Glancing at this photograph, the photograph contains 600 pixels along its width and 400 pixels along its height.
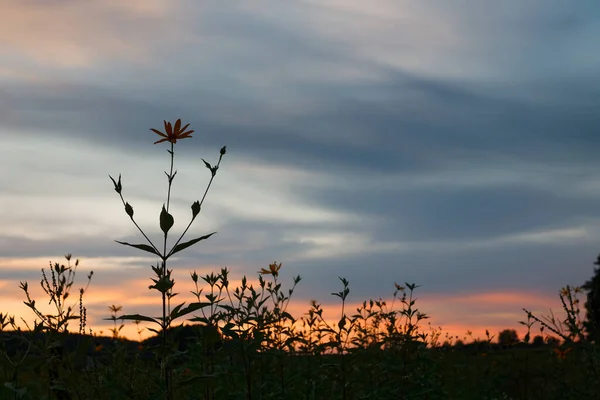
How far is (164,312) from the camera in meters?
3.73

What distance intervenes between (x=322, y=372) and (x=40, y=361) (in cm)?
472

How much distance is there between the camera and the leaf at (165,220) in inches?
143

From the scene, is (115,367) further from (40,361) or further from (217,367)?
(40,361)

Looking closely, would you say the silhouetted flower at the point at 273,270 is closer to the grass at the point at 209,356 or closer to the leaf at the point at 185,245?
the grass at the point at 209,356

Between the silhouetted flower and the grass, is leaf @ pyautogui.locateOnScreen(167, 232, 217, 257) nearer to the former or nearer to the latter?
the grass

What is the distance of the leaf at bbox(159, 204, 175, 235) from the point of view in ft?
11.9

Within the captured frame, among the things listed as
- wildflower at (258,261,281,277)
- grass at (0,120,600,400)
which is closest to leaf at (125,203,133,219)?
grass at (0,120,600,400)

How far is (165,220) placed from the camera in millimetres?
3652

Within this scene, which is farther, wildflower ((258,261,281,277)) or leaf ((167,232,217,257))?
wildflower ((258,261,281,277))

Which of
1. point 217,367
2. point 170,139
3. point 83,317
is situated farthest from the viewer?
point 217,367

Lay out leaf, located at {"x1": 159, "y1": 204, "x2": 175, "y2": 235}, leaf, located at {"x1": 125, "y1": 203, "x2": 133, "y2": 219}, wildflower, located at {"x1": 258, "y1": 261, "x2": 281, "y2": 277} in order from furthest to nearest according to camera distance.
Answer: wildflower, located at {"x1": 258, "y1": 261, "x2": 281, "y2": 277}
leaf, located at {"x1": 125, "y1": 203, "x2": 133, "y2": 219}
leaf, located at {"x1": 159, "y1": 204, "x2": 175, "y2": 235}

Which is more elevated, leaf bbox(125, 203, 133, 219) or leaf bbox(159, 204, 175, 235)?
leaf bbox(125, 203, 133, 219)

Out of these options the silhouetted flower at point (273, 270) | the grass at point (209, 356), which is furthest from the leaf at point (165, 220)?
the silhouetted flower at point (273, 270)

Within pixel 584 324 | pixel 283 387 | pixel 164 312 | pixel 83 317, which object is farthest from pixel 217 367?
pixel 584 324
